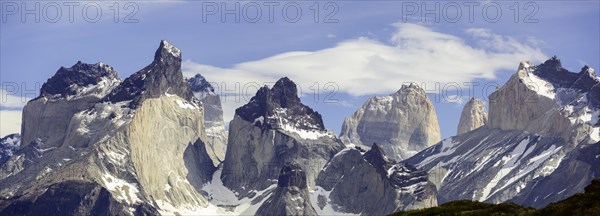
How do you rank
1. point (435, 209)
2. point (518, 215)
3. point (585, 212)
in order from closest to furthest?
point (585, 212)
point (518, 215)
point (435, 209)

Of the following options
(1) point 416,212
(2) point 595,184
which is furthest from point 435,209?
(2) point 595,184

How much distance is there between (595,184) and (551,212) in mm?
4994

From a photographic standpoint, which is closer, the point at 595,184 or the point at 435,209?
the point at 595,184

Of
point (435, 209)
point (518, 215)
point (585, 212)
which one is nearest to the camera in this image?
point (585, 212)

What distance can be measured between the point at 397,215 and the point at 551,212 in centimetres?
2317

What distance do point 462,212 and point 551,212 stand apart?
539 inches

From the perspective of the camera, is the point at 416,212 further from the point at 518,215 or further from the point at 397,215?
the point at 518,215

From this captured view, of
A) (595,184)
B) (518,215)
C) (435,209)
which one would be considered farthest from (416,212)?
(595,184)

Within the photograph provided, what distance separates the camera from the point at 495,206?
142m

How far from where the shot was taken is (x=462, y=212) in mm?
141875

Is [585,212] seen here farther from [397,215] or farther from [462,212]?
[397,215]

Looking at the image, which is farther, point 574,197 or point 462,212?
point 462,212

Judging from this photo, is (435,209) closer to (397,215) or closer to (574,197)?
(397,215)

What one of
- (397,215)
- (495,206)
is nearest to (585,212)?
(495,206)
